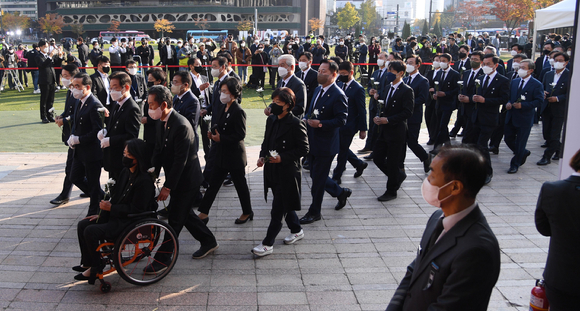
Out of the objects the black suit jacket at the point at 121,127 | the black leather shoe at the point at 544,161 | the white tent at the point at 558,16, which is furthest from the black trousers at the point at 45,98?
the white tent at the point at 558,16

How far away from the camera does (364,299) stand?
4387 mm

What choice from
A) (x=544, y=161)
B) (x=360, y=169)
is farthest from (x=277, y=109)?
(x=544, y=161)

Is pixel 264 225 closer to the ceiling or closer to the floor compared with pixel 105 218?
closer to the floor

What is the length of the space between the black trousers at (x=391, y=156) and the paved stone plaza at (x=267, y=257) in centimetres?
29

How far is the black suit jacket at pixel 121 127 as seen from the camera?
19.3ft

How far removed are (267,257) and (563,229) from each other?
3.15m

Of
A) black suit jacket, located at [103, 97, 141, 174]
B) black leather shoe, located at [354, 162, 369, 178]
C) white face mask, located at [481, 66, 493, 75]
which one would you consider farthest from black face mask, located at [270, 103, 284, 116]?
white face mask, located at [481, 66, 493, 75]

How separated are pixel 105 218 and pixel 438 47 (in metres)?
→ 23.1

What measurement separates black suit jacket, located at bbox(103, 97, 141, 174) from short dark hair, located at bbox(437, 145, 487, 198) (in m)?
4.50

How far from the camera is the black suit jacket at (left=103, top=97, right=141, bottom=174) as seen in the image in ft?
19.3

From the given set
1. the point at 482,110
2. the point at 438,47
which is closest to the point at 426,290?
the point at 482,110

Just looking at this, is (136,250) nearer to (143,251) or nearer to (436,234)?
(143,251)

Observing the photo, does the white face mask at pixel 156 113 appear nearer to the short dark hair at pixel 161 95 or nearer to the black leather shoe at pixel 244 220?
the short dark hair at pixel 161 95

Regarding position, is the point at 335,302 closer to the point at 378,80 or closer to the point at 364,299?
the point at 364,299
